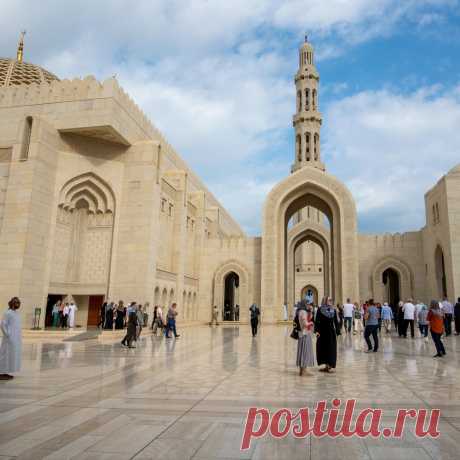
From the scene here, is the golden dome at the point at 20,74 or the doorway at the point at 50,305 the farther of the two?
the golden dome at the point at 20,74

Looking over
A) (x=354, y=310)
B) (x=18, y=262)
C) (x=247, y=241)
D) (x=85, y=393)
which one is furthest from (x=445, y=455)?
(x=247, y=241)

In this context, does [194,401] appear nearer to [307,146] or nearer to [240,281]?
[240,281]

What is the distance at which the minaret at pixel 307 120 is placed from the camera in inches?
1703

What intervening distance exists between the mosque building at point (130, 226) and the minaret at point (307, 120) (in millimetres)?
15702

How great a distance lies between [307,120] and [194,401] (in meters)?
42.0

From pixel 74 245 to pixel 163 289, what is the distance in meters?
5.10

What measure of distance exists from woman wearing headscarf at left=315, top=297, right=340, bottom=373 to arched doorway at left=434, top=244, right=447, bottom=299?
61.4ft

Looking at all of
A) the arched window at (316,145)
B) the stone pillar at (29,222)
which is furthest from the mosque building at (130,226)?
the arched window at (316,145)

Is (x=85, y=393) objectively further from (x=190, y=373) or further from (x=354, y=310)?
(x=354, y=310)

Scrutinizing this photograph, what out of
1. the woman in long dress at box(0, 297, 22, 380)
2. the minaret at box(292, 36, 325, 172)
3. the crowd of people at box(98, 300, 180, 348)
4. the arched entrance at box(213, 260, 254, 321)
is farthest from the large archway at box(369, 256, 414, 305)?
the woman in long dress at box(0, 297, 22, 380)

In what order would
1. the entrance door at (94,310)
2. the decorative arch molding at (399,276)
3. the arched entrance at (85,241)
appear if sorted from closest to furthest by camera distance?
the arched entrance at (85,241) → the entrance door at (94,310) → the decorative arch molding at (399,276)

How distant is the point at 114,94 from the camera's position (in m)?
18.7

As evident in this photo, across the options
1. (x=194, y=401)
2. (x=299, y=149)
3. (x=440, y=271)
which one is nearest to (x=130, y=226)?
(x=194, y=401)

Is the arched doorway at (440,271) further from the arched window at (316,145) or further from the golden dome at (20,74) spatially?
the golden dome at (20,74)
